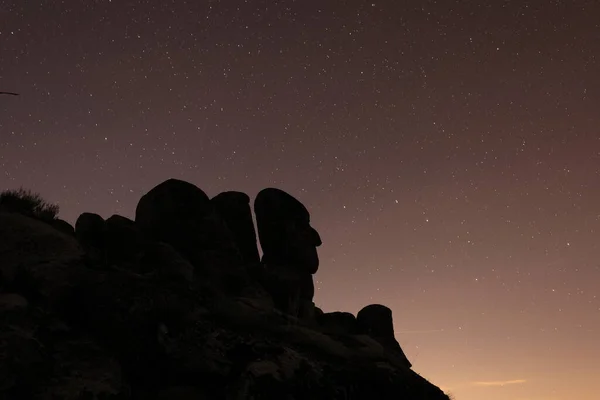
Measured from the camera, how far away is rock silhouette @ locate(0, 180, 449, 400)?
13.6 meters

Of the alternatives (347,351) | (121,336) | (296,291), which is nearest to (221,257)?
(296,291)

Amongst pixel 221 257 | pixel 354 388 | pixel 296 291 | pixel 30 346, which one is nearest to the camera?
pixel 30 346

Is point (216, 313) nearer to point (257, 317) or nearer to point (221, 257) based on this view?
point (257, 317)

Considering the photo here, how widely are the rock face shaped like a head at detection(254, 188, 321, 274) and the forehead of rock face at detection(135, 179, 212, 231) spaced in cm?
617

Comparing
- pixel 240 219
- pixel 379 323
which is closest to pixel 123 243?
pixel 240 219

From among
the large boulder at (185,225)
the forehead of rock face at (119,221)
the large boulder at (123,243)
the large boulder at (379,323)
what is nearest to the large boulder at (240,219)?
the large boulder at (185,225)

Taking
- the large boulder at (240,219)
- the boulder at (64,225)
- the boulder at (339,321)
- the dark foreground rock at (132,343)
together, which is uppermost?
the large boulder at (240,219)

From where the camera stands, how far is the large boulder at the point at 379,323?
109 ft

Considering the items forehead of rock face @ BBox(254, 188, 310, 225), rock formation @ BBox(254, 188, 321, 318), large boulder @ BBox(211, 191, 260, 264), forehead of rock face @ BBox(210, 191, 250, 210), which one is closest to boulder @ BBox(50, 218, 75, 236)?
large boulder @ BBox(211, 191, 260, 264)

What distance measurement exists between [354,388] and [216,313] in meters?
4.82

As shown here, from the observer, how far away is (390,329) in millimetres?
34406

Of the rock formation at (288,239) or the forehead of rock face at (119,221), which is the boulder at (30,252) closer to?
the forehead of rock face at (119,221)

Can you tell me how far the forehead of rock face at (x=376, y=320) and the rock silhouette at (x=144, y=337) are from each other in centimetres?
1284

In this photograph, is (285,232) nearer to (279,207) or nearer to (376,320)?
(279,207)
